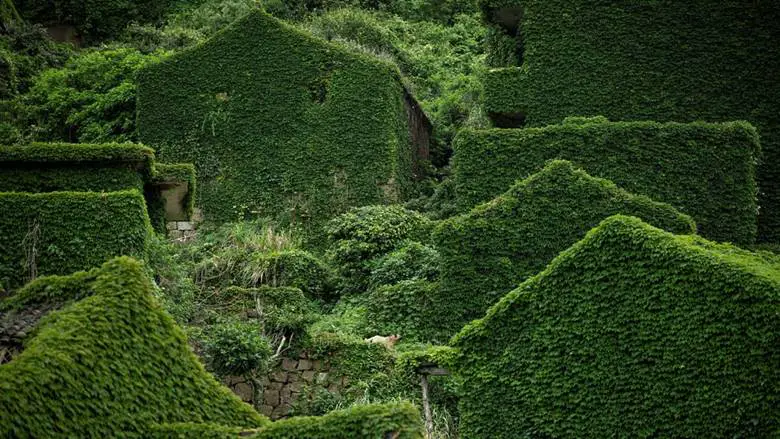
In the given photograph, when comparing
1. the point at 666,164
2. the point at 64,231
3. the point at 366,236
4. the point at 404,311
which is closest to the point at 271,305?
the point at 404,311

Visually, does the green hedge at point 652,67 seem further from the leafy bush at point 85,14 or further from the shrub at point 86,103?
the leafy bush at point 85,14

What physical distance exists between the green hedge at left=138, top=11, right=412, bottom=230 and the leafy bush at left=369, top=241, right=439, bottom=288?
454cm

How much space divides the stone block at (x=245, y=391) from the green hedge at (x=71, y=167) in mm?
4372

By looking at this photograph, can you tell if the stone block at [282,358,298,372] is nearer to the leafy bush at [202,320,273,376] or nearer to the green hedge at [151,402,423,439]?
the leafy bush at [202,320,273,376]

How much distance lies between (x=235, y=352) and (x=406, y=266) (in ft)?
18.8

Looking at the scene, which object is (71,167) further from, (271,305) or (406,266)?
(406,266)

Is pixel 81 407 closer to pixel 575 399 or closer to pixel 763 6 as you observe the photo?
pixel 575 399

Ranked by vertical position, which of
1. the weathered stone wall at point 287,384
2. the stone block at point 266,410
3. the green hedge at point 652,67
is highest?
the green hedge at point 652,67

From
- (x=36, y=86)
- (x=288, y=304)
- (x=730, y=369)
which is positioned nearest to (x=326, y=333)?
(x=288, y=304)

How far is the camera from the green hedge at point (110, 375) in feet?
31.9

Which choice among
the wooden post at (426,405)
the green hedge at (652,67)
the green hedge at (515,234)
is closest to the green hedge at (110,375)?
the wooden post at (426,405)

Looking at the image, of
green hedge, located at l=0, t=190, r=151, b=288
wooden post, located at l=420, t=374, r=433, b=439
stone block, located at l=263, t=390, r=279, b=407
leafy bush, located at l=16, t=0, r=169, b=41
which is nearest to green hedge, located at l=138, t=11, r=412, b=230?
stone block, located at l=263, t=390, r=279, b=407

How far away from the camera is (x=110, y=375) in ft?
35.1

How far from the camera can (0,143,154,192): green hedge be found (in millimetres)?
20688
